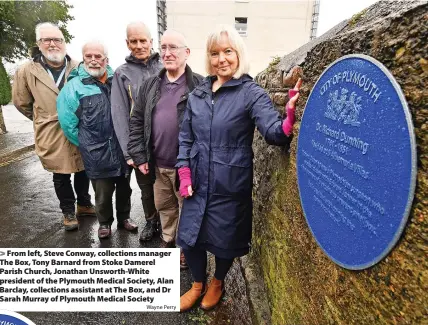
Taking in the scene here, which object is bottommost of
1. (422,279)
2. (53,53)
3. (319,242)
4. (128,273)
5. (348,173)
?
(128,273)

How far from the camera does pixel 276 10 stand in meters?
19.4

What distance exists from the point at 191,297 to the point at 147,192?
1234mm

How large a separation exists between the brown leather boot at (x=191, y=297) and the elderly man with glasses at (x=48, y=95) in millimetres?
2055

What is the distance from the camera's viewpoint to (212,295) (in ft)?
7.93

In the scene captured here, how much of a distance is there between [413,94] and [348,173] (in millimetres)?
362

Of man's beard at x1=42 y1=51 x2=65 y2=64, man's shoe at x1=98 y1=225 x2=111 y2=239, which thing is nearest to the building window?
man's beard at x1=42 y1=51 x2=65 y2=64

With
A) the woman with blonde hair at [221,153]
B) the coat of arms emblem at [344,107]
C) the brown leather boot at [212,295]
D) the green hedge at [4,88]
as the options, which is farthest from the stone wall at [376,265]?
the green hedge at [4,88]

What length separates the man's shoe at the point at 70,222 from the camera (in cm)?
367

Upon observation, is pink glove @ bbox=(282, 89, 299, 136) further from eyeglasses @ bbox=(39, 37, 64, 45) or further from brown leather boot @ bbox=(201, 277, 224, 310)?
eyeglasses @ bbox=(39, 37, 64, 45)

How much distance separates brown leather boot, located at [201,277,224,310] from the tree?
9.75m

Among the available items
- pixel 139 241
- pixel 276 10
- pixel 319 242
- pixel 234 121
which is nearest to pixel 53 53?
pixel 139 241

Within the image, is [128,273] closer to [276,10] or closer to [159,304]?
[159,304]

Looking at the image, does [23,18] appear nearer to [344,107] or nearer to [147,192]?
[147,192]

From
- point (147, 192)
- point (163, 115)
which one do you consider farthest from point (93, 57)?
point (147, 192)
